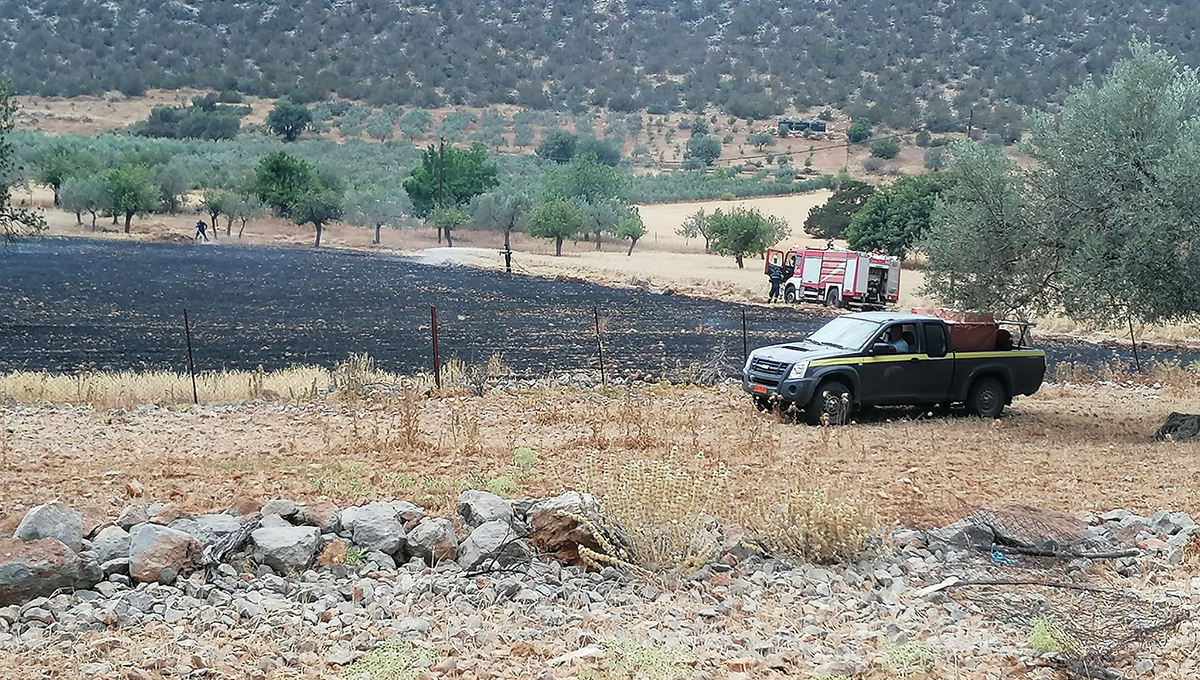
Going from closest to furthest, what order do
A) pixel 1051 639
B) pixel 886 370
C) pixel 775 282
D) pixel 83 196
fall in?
pixel 1051 639, pixel 886 370, pixel 775 282, pixel 83 196

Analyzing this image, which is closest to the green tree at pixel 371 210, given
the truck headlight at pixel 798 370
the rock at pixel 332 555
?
the truck headlight at pixel 798 370

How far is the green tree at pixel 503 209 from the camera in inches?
3814

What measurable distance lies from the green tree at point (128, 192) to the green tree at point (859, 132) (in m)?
76.3

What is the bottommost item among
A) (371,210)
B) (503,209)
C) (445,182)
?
(371,210)

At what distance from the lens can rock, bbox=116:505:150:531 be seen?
9094mm

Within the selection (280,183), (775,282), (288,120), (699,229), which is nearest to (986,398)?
(775,282)

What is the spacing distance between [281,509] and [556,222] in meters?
80.7

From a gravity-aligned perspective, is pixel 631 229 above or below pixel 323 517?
above

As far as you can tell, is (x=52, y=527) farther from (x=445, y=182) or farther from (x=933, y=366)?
(x=445, y=182)

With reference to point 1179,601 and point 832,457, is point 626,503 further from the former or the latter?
point 832,457

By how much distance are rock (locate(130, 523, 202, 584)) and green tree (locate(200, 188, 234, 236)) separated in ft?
301

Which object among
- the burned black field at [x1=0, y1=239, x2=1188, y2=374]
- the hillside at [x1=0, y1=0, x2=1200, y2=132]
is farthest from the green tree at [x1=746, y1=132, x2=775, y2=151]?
the burned black field at [x1=0, y1=239, x2=1188, y2=374]

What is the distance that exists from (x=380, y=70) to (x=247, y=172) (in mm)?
76628

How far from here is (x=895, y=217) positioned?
70.2 metres
